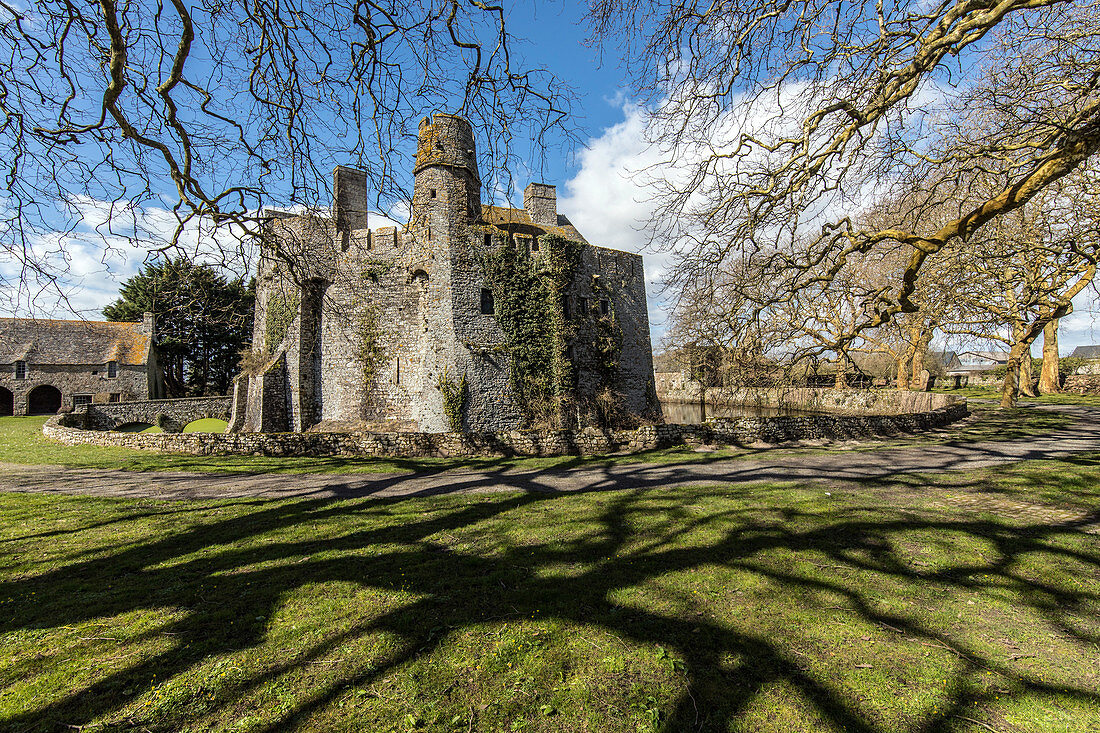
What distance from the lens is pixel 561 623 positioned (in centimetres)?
350

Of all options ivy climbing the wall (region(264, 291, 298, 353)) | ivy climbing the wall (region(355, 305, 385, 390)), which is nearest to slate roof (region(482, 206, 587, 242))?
ivy climbing the wall (region(355, 305, 385, 390))

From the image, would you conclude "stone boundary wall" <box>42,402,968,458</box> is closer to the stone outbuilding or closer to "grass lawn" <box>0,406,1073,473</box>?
"grass lawn" <box>0,406,1073,473</box>

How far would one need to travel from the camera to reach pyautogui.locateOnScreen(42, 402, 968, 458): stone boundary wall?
12.8m

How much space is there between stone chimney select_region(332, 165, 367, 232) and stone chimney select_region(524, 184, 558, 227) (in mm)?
7316

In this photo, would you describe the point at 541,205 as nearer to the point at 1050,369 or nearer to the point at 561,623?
the point at 561,623

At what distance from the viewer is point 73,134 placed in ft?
16.0

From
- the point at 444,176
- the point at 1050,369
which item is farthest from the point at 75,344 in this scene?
the point at 1050,369

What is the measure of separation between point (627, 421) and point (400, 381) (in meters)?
9.45

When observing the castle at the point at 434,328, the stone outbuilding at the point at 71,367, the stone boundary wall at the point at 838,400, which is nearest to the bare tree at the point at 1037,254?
the stone boundary wall at the point at 838,400

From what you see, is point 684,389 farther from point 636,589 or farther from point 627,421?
point 636,589

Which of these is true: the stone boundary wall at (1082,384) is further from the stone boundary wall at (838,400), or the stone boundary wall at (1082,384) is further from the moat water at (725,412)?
the moat water at (725,412)

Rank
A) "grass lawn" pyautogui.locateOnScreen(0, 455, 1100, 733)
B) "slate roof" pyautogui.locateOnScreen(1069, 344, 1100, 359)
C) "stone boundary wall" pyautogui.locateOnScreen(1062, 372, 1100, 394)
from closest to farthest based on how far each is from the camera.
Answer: "grass lawn" pyautogui.locateOnScreen(0, 455, 1100, 733), "stone boundary wall" pyautogui.locateOnScreen(1062, 372, 1100, 394), "slate roof" pyautogui.locateOnScreen(1069, 344, 1100, 359)

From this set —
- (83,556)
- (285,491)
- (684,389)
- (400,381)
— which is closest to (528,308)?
(400,381)

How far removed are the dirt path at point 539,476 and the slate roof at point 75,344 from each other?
26021 mm
